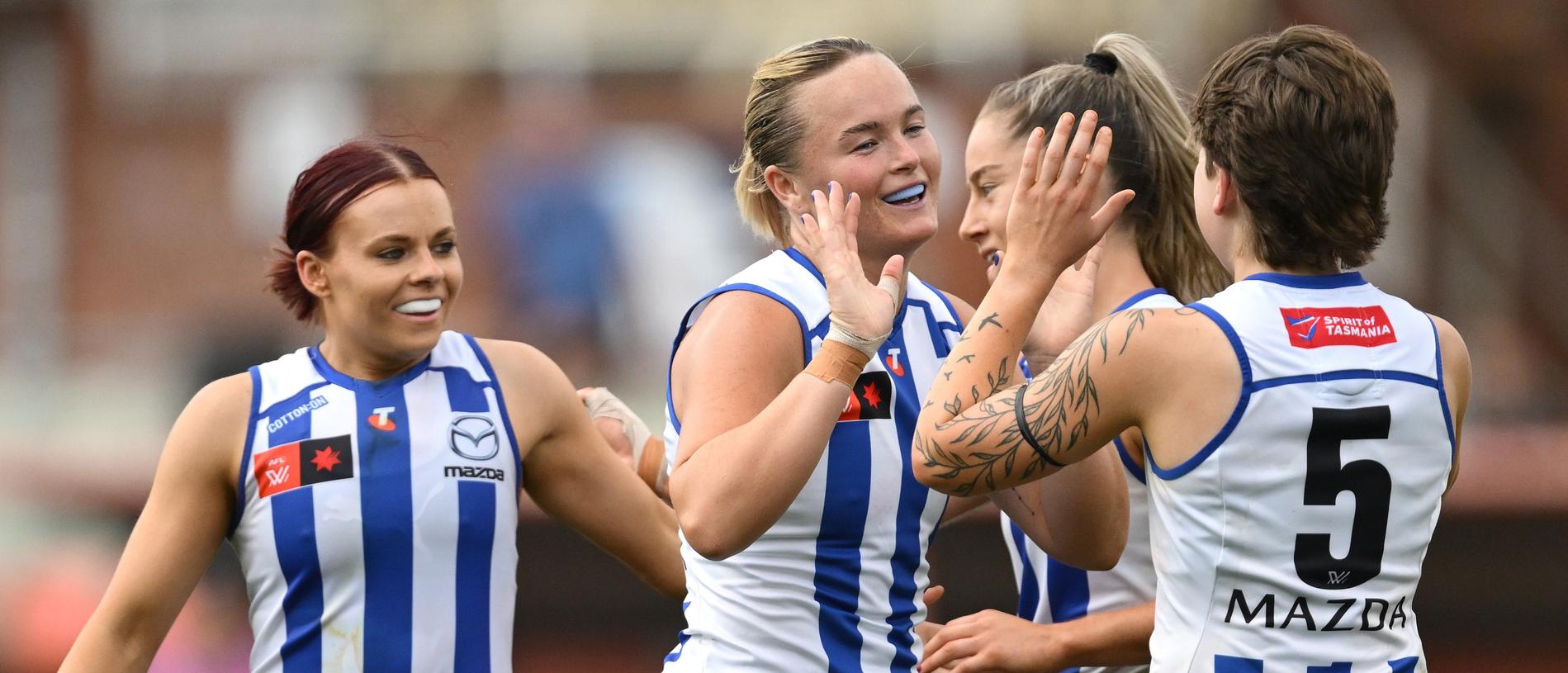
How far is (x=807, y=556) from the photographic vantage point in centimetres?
337

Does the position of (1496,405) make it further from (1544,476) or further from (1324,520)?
(1324,520)

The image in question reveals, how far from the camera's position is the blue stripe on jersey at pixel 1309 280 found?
2.98 m

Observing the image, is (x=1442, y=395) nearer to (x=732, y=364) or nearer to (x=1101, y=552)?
(x=1101, y=552)

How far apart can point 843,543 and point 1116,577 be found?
32.5 inches

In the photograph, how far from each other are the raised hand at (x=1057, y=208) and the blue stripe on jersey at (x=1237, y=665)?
76 centimetres

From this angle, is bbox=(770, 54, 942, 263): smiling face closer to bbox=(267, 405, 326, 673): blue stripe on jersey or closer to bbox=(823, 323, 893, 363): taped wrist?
bbox=(823, 323, 893, 363): taped wrist

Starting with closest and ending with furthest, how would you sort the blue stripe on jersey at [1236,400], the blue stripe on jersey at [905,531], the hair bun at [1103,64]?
the blue stripe on jersey at [1236,400]
the blue stripe on jersey at [905,531]
the hair bun at [1103,64]

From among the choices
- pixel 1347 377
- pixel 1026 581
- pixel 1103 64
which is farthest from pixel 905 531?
pixel 1103 64

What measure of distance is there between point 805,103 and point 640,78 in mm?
13686

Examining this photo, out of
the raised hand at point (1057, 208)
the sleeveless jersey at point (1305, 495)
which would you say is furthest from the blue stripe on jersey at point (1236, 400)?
the raised hand at point (1057, 208)

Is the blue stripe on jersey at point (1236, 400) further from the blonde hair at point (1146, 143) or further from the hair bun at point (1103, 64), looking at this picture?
the hair bun at point (1103, 64)

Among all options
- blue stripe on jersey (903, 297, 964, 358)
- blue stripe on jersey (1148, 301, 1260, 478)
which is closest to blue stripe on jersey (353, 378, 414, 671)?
blue stripe on jersey (903, 297, 964, 358)

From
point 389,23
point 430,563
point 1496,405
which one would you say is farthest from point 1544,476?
point 389,23

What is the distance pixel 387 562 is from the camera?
143 inches
